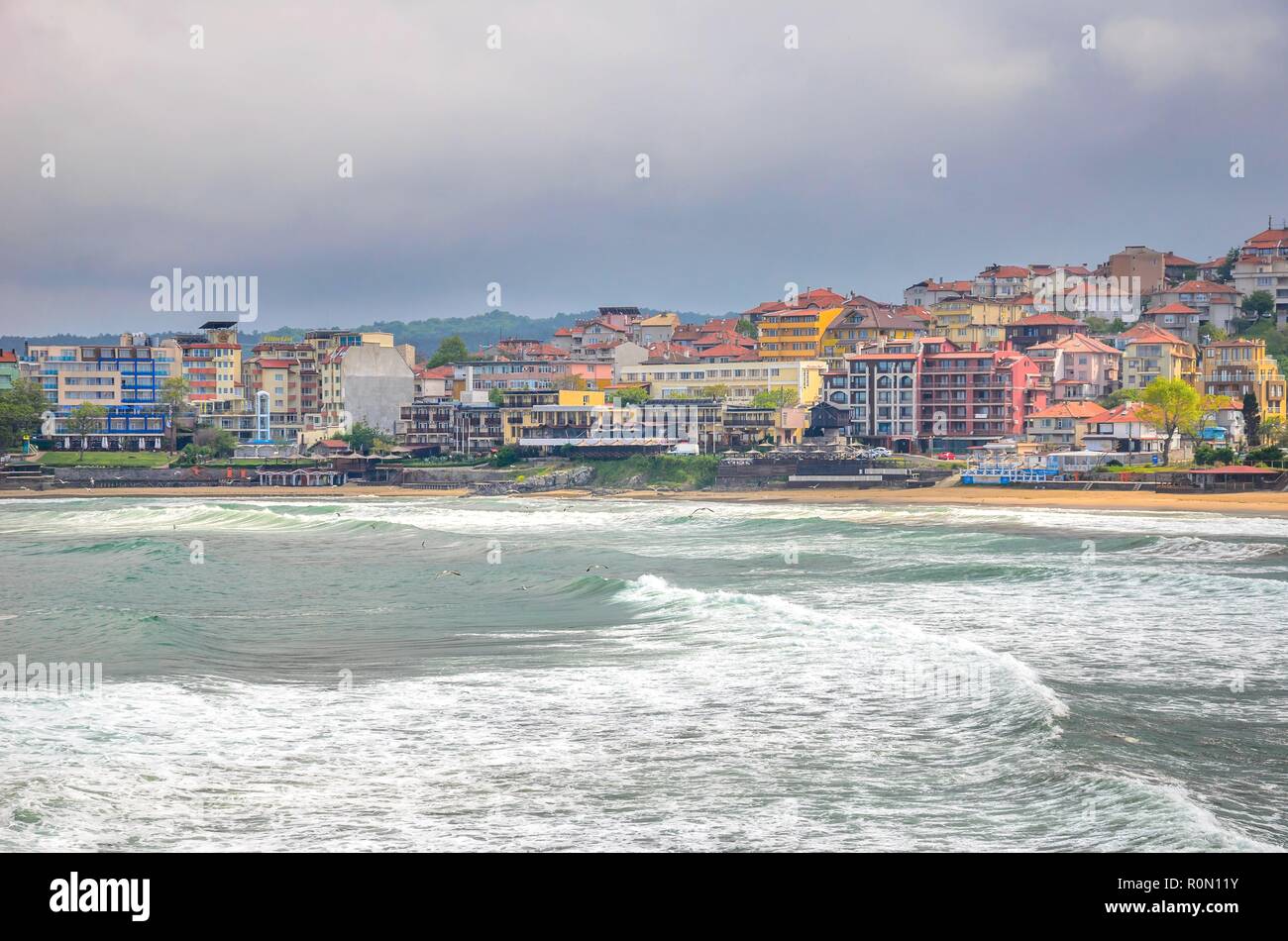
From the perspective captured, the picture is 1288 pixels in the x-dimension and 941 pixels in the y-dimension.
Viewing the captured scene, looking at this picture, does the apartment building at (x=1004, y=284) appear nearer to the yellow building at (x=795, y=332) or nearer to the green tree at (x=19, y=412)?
the yellow building at (x=795, y=332)

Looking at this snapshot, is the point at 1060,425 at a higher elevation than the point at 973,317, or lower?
lower

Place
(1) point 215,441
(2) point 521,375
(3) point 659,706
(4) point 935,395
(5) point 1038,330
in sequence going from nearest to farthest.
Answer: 1. (3) point 659,706
2. (4) point 935,395
3. (1) point 215,441
4. (5) point 1038,330
5. (2) point 521,375

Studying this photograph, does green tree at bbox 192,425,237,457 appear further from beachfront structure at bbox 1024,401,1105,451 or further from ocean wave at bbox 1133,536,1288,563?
ocean wave at bbox 1133,536,1288,563

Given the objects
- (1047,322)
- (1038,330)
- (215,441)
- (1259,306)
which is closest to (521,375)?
(215,441)

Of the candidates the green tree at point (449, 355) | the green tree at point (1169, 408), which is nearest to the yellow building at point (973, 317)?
the green tree at point (1169, 408)

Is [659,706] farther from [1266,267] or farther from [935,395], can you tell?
[1266,267]
